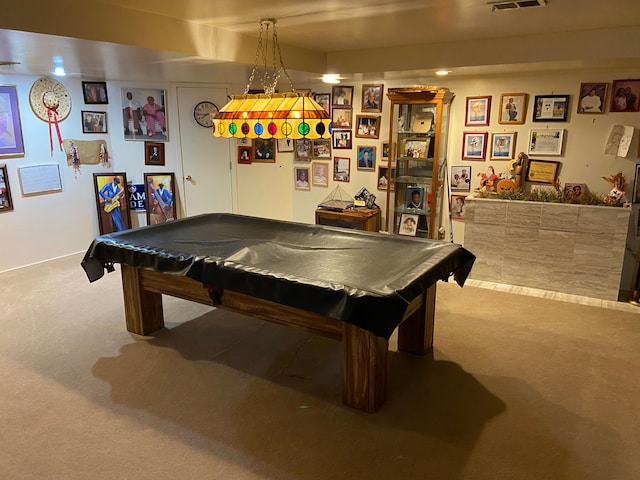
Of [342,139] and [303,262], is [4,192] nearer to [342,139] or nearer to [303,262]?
[342,139]

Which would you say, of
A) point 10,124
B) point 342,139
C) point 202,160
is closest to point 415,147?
point 342,139

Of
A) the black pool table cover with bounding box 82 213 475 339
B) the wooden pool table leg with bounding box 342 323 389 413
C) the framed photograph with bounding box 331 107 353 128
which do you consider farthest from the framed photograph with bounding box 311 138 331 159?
the wooden pool table leg with bounding box 342 323 389 413

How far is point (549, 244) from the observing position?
184 inches

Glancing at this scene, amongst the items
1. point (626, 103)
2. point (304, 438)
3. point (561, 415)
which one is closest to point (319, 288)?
point (304, 438)

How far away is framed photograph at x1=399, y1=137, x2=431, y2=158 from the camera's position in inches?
208

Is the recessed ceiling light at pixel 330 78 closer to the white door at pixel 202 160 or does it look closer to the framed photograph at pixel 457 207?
the white door at pixel 202 160

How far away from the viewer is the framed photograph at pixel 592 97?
4520mm

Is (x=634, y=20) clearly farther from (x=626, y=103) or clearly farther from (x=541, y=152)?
(x=541, y=152)

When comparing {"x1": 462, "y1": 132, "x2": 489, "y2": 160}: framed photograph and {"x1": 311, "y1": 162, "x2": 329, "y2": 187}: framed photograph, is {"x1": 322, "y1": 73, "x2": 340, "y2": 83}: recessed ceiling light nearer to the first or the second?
{"x1": 311, "y1": 162, "x2": 329, "y2": 187}: framed photograph

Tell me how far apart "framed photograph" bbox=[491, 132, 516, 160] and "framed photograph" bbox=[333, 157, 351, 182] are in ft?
5.64

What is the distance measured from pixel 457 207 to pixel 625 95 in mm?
1875

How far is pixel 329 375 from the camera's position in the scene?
3217 millimetres

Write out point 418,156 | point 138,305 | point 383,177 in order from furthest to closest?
point 383,177
point 418,156
point 138,305

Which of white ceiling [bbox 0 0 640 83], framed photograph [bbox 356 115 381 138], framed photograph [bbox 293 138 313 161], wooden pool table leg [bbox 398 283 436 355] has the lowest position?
wooden pool table leg [bbox 398 283 436 355]
